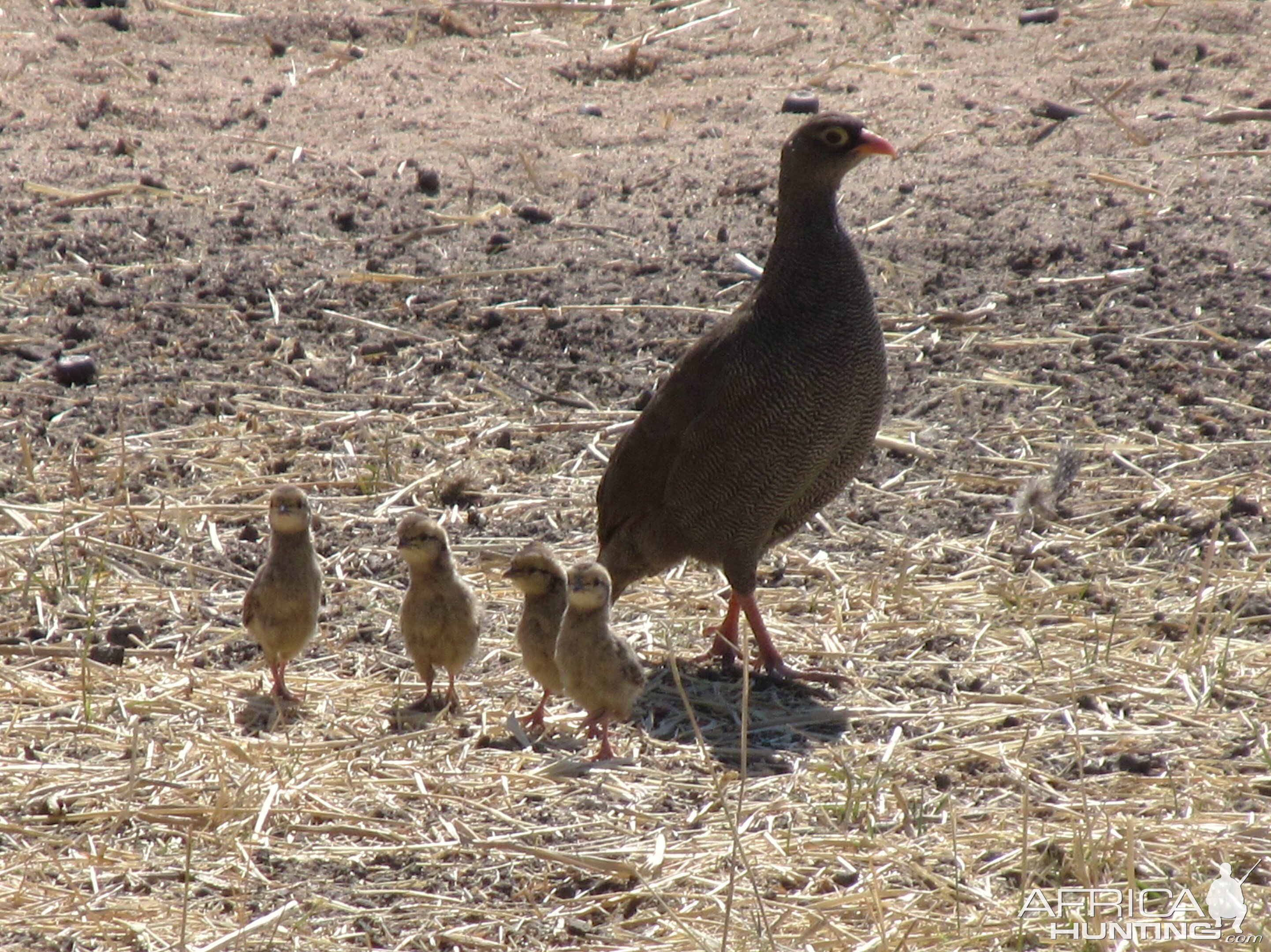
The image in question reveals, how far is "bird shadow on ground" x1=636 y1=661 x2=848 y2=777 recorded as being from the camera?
518 cm

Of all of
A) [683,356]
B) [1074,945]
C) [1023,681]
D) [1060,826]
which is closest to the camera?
[1074,945]

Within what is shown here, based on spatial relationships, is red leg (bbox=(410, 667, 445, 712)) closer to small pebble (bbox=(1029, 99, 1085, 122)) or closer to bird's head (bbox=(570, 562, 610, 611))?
bird's head (bbox=(570, 562, 610, 611))

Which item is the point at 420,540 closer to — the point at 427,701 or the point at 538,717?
the point at 427,701

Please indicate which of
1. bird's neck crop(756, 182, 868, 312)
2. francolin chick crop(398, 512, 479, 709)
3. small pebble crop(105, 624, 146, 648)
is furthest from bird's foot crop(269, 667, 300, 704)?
bird's neck crop(756, 182, 868, 312)

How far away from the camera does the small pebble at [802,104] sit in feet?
36.1

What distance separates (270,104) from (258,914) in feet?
27.4

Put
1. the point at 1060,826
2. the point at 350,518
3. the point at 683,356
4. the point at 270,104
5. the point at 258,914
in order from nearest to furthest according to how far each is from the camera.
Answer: the point at 258,914 < the point at 1060,826 < the point at 683,356 < the point at 350,518 < the point at 270,104

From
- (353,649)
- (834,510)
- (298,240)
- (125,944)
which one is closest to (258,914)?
(125,944)

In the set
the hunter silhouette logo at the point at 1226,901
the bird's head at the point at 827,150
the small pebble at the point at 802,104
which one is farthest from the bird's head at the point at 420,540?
the small pebble at the point at 802,104

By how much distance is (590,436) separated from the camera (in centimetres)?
A: 754

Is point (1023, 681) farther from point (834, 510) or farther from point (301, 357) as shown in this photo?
point (301, 357)

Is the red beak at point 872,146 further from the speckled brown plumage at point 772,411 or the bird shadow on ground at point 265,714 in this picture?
the bird shadow on ground at point 265,714

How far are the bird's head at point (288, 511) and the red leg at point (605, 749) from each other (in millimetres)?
1280

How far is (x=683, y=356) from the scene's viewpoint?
5992 mm
